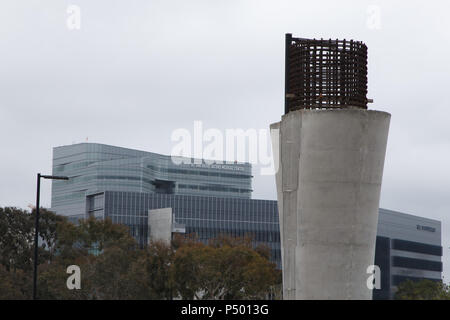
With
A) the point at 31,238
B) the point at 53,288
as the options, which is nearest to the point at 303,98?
the point at 53,288

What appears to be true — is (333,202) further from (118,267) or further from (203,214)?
(203,214)

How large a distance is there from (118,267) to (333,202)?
5587cm

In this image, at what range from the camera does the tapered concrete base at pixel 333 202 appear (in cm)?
3253

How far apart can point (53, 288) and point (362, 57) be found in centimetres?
5486

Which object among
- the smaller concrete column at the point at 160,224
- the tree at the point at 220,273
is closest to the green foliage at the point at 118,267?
the tree at the point at 220,273

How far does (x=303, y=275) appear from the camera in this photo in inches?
1299

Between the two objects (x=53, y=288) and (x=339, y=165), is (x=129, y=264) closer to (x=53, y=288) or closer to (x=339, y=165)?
(x=53, y=288)

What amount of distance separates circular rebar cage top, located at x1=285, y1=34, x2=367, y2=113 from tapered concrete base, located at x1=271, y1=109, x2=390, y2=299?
134 centimetres

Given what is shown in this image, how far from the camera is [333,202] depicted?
32656 mm

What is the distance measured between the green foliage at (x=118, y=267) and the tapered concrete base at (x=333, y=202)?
5135 centimetres
